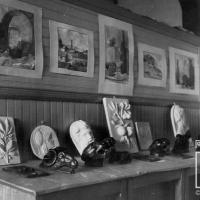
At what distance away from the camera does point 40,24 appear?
1.36 metres

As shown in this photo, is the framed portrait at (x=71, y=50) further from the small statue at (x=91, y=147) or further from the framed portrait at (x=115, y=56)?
the small statue at (x=91, y=147)

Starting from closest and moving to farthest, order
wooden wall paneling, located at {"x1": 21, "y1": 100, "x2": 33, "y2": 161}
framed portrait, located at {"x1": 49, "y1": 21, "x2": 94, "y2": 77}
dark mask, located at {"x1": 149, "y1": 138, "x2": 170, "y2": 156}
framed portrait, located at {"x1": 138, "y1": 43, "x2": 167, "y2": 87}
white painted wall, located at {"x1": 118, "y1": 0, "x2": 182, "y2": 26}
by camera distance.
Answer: wooden wall paneling, located at {"x1": 21, "y1": 100, "x2": 33, "y2": 161}, framed portrait, located at {"x1": 49, "y1": 21, "x2": 94, "y2": 77}, dark mask, located at {"x1": 149, "y1": 138, "x2": 170, "y2": 156}, framed portrait, located at {"x1": 138, "y1": 43, "x2": 167, "y2": 87}, white painted wall, located at {"x1": 118, "y1": 0, "x2": 182, "y2": 26}

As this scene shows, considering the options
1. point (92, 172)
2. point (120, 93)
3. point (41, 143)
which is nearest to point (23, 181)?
point (92, 172)

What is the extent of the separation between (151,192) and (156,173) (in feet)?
0.31

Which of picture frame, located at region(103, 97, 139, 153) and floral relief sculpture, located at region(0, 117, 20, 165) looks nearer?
floral relief sculpture, located at region(0, 117, 20, 165)

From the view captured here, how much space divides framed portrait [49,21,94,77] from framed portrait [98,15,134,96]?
3.2 inches

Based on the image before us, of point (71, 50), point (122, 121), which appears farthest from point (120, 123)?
point (71, 50)

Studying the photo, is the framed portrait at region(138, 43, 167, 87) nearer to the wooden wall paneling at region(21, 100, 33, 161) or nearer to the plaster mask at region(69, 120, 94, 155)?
the plaster mask at region(69, 120, 94, 155)

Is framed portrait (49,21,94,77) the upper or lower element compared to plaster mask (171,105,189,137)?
upper

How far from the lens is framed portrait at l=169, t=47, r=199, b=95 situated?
206 cm

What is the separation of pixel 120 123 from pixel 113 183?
57 centimetres

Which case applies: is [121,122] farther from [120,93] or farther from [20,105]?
[20,105]

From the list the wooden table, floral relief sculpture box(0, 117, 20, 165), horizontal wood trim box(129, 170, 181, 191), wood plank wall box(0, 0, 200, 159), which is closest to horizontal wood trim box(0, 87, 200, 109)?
wood plank wall box(0, 0, 200, 159)

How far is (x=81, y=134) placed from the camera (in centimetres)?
141
